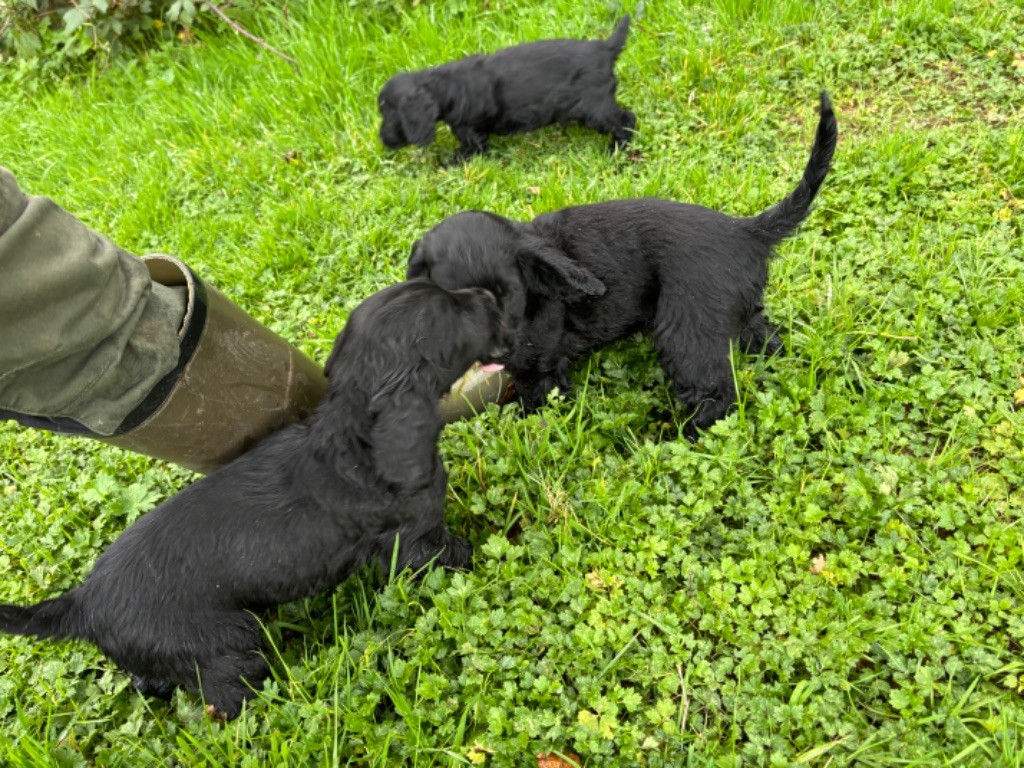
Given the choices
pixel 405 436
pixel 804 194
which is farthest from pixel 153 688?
pixel 804 194

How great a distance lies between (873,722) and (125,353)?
2.41m

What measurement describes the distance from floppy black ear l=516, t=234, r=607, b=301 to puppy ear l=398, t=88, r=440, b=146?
1.60 metres

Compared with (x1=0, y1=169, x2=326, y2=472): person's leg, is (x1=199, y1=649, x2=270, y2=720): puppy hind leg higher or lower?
lower

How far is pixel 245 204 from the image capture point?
4062 millimetres

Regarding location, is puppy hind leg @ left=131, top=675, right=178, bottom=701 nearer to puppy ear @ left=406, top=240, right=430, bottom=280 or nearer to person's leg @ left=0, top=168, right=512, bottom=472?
person's leg @ left=0, top=168, right=512, bottom=472

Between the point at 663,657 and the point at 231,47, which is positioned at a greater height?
the point at 231,47

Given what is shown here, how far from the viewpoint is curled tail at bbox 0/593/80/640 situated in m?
1.95

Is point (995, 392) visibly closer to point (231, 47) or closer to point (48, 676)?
point (48, 676)

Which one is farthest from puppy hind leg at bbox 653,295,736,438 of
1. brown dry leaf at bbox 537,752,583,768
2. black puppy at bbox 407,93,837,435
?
brown dry leaf at bbox 537,752,583,768

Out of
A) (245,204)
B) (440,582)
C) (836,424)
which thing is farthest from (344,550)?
(245,204)

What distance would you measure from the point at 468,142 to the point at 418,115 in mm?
337

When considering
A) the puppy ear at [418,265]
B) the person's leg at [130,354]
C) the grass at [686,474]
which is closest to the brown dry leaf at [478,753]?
the grass at [686,474]

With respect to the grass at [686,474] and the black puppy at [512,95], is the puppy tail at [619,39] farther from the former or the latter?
the grass at [686,474]

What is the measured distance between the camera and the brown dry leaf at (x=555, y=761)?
74.9 inches
